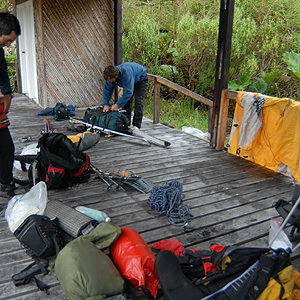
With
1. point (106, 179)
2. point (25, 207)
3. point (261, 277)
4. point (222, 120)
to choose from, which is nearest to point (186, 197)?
point (106, 179)

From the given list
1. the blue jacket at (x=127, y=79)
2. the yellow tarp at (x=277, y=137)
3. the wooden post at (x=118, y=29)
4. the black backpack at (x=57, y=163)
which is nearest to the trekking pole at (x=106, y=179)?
the black backpack at (x=57, y=163)

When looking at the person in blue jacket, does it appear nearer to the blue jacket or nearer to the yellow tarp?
the blue jacket

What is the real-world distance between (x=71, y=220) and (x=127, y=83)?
3.20 metres

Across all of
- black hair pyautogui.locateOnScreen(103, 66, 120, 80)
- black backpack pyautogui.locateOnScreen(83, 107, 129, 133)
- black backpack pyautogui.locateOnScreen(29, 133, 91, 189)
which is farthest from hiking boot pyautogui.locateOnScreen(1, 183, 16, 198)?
black hair pyautogui.locateOnScreen(103, 66, 120, 80)

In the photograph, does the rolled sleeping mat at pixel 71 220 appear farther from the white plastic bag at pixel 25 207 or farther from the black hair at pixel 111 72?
the black hair at pixel 111 72

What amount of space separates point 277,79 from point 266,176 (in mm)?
6890

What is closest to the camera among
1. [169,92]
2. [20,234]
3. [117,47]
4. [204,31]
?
[20,234]

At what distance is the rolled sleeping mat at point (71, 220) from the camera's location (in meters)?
2.67

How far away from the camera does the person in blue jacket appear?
17.5ft

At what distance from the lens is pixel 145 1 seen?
40.9 feet

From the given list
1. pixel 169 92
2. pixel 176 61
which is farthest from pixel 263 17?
pixel 169 92

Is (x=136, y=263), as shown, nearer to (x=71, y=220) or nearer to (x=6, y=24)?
(x=71, y=220)

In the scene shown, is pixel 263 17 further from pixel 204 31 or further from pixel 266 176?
pixel 266 176

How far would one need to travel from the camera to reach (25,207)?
2.89 meters
